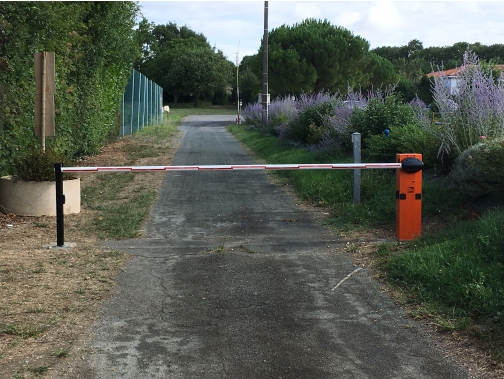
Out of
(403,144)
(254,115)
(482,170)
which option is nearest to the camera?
(482,170)

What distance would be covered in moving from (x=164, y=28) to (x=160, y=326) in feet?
335

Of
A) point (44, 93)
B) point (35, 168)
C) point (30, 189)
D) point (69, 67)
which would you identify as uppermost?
point (69, 67)

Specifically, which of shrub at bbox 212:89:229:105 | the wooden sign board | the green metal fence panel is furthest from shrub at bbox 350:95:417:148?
shrub at bbox 212:89:229:105

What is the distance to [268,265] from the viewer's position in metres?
6.90

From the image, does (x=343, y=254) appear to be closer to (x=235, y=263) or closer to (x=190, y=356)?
(x=235, y=263)

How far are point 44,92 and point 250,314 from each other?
6.12 meters

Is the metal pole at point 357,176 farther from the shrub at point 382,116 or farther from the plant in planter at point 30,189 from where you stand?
the plant in planter at point 30,189

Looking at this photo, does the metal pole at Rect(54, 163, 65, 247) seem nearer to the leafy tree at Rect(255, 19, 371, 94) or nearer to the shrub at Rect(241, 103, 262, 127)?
the shrub at Rect(241, 103, 262, 127)

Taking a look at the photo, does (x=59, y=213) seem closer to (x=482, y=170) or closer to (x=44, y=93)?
(x=44, y=93)

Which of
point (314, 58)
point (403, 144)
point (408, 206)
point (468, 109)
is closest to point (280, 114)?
point (403, 144)

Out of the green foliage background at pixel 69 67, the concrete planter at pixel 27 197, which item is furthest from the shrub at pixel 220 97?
the concrete planter at pixel 27 197

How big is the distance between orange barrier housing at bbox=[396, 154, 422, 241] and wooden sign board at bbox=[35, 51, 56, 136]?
5.26m

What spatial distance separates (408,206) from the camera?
25.8 ft

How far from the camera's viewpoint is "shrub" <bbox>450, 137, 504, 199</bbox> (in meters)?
7.74
